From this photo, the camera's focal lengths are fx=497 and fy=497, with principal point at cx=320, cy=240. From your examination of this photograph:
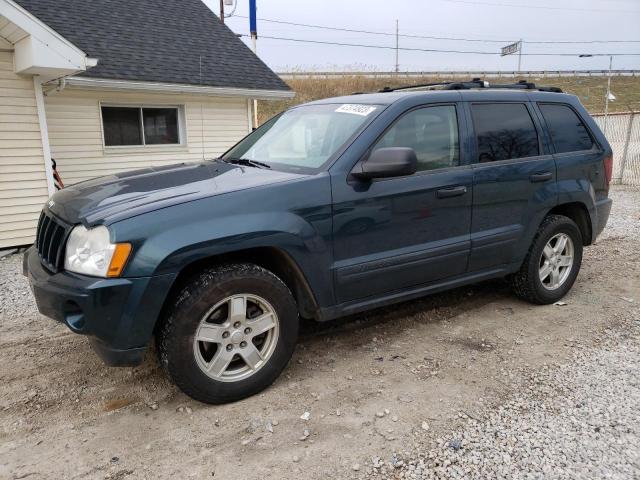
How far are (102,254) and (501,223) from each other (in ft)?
9.86

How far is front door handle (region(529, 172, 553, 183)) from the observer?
4.17 m

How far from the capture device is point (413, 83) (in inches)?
1350

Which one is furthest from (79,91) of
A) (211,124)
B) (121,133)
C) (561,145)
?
(561,145)

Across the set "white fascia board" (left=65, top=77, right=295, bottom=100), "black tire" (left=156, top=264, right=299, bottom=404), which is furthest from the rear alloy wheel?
"white fascia board" (left=65, top=77, right=295, bottom=100)

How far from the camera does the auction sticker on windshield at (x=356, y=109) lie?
11.7 feet

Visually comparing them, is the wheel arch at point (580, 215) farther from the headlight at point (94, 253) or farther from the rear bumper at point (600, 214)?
the headlight at point (94, 253)

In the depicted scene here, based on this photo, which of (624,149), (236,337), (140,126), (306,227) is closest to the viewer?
(236,337)

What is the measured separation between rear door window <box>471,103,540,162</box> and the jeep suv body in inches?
0.5

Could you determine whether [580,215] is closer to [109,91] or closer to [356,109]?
[356,109]

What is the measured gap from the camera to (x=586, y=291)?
16.4ft

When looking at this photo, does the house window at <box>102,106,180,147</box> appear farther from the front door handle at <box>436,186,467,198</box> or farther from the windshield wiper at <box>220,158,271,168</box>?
the front door handle at <box>436,186,467,198</box>

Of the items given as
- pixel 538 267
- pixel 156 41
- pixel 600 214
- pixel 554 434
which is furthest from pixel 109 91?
pixel 554 434

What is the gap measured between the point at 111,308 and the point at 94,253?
32 centimetres

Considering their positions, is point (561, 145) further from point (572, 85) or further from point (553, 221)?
point (572, 85)
